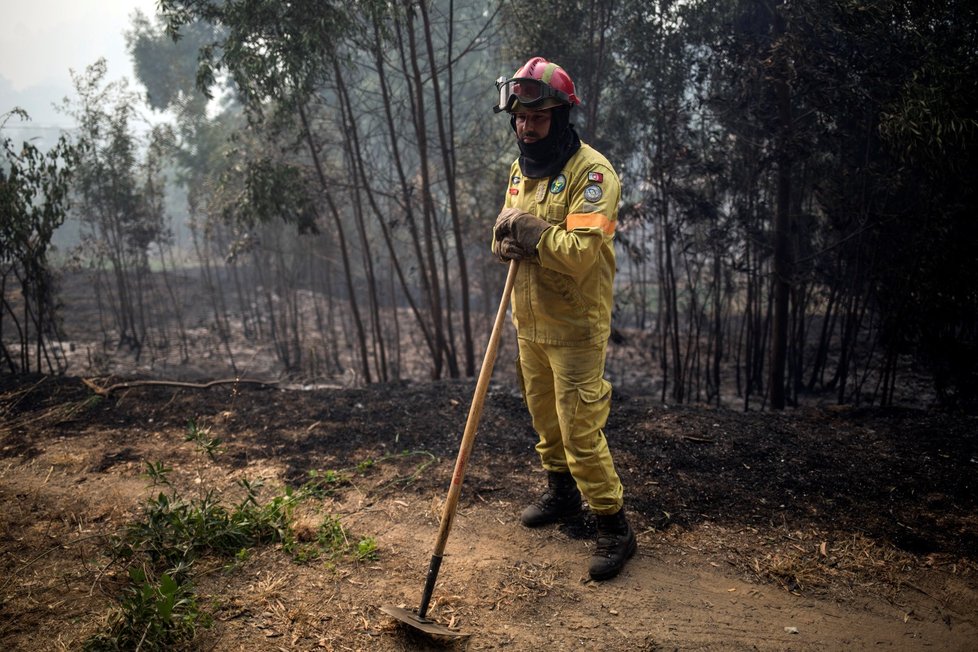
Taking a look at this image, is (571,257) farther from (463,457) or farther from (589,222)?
(463,457)

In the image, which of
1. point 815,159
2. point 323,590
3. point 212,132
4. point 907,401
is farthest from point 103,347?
point 907,401

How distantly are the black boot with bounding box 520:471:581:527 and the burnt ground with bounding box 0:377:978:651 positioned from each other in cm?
7

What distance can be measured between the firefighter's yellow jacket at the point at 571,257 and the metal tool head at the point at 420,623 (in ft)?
3.79

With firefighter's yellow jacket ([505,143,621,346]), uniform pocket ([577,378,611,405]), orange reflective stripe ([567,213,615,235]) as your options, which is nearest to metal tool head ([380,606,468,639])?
uniform pocket ([577,378,611,405])

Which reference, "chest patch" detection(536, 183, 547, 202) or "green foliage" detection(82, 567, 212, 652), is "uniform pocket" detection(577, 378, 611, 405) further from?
"green foliage" detection(82, 567, 212, 652)

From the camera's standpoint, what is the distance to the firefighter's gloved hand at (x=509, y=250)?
2.46 metres

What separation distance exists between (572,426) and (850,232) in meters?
5.14

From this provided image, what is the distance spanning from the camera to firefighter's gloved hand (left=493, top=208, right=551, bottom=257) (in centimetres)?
240

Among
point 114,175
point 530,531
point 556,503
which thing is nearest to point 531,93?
point 556,503

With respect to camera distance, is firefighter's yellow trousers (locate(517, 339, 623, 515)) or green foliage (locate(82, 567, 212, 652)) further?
firefighter's yellow trousers (locate(517, 339, 623, 515))

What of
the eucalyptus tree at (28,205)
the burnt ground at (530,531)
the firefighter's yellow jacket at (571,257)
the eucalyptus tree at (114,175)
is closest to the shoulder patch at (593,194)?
the firefighter's yellow jacket at (571,257)

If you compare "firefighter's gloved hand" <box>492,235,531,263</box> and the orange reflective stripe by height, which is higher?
the orange reflective stripe

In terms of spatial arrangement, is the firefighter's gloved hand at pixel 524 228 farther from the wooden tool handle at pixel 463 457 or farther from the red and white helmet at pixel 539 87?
the red and white helmet at pixel 539 87

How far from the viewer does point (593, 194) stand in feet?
7.88
